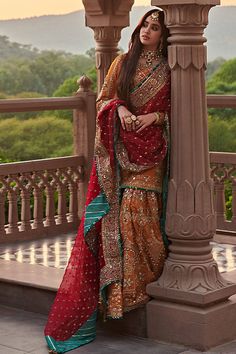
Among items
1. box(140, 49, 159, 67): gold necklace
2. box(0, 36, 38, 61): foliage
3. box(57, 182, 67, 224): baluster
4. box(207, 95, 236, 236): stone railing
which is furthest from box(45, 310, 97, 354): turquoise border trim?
box(0, 36, 38, 61): foliage

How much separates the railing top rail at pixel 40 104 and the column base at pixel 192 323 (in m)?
2.81

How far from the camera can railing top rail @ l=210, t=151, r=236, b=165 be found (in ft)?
27.4

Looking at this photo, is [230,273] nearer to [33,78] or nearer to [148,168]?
[148,168]

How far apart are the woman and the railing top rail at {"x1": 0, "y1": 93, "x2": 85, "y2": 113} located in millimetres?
2281

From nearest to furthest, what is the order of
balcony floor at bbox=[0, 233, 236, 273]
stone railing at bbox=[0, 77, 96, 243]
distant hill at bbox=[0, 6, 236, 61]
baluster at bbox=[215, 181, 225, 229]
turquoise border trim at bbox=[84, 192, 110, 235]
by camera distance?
turquoise border trim at bbox=[84, 192, 110, 235] → balcony floor at bbox=[0, 233, 236, 273] → stone railing at bbox=[0, 77, 96, 243] → baluster at bbox=[215, 181, 225, 229] → distant hill at bbox=[0, 6, 236, 61]

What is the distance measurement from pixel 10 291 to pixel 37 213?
1.85 m

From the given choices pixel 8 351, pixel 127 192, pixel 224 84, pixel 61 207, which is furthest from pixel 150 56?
pixel 224 84

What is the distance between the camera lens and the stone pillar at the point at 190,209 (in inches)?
231

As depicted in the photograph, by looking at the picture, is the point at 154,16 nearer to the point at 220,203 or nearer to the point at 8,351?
the point at 8,351

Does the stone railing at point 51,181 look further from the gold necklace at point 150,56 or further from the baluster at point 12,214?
the gold necklace at point 150,56

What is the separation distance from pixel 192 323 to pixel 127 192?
87 cm

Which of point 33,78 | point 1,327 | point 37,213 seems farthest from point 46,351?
point 33,78

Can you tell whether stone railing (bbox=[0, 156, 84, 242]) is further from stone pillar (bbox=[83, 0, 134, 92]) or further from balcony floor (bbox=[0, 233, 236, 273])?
stone pillar (bbox=[83, 0, 134, 92])

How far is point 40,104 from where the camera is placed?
873cm
